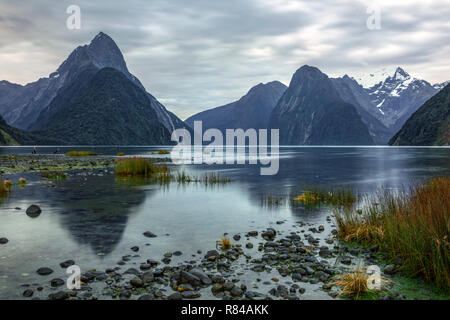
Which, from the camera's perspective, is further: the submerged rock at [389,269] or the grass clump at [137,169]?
the grass clump at [137,169]

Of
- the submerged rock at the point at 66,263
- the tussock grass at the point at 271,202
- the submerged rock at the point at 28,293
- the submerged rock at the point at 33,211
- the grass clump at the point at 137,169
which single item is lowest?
the submerged rock at the point at 28,293

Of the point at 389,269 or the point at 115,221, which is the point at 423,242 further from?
the point at 115,221

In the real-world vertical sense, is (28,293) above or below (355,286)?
below

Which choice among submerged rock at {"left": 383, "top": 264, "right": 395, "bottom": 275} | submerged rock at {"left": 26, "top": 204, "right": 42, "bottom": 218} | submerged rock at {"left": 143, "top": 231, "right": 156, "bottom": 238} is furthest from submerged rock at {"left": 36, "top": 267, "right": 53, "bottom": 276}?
submerged rock at {"left": 383, "top": 264, "right": 395, "bottom": 275}

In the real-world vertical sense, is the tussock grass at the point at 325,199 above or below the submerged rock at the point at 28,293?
above

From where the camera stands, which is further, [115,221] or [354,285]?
[115,221]

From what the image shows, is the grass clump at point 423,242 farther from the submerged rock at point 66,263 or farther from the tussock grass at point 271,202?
the submerged rock at point 66,263

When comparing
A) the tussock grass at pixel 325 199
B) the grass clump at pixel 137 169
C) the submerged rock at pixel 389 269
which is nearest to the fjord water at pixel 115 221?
the tussock grass at pixel 325 199

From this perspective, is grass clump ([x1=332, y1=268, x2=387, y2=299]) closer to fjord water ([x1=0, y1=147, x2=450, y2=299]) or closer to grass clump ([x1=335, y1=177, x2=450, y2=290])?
grass clump ([x1=335, y1=177, x2=450, y2=290])

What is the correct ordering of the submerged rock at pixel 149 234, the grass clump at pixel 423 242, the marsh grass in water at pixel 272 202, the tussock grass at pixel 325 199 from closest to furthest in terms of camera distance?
the grass clump at pixel 423 242 < the submerged rock at pixel 149 234 < the tussock grass at pixel 325 199 < the marsh grass in water at pixel 272 202

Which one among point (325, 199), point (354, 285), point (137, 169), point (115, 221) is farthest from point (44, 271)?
point (137, 169)
